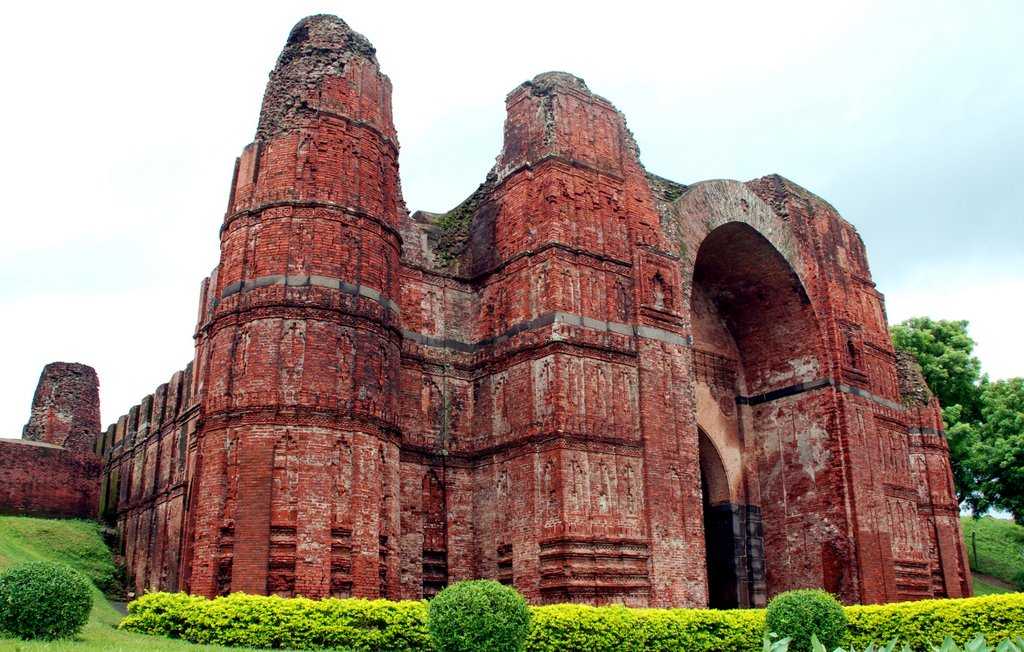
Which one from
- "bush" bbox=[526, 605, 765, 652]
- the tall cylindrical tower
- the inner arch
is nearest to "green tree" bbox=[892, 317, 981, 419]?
the inner arch

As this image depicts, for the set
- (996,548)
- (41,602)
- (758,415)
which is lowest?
(41,602)

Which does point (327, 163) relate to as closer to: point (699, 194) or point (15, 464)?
point (699, 194)

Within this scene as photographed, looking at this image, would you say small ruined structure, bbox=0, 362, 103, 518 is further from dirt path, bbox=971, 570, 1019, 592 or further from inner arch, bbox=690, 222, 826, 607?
dirt path, bbox=971, 570, 1019, 592

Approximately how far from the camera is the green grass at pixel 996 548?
3267cm

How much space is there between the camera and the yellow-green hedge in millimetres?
11078

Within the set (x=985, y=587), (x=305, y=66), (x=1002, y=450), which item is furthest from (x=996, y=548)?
(x=305, y=66)

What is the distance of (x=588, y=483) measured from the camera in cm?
1484

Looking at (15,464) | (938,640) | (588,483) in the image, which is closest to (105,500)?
(15,464)

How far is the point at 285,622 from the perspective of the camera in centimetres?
1107

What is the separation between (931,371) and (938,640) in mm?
19675

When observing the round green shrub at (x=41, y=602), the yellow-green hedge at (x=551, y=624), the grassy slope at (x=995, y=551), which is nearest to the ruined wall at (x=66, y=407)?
the yellow-green hedge at (x=551, y=624)

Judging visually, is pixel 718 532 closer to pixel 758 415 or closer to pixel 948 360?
pixel 758 415

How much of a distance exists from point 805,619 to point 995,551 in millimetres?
26187

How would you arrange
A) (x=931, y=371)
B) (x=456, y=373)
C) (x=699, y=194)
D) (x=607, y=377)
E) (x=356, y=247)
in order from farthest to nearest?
(x=931, y=371)
(x=699, y=194)
(x=456, y=373)
(x=607, y=377)
(x=356, y=247)
